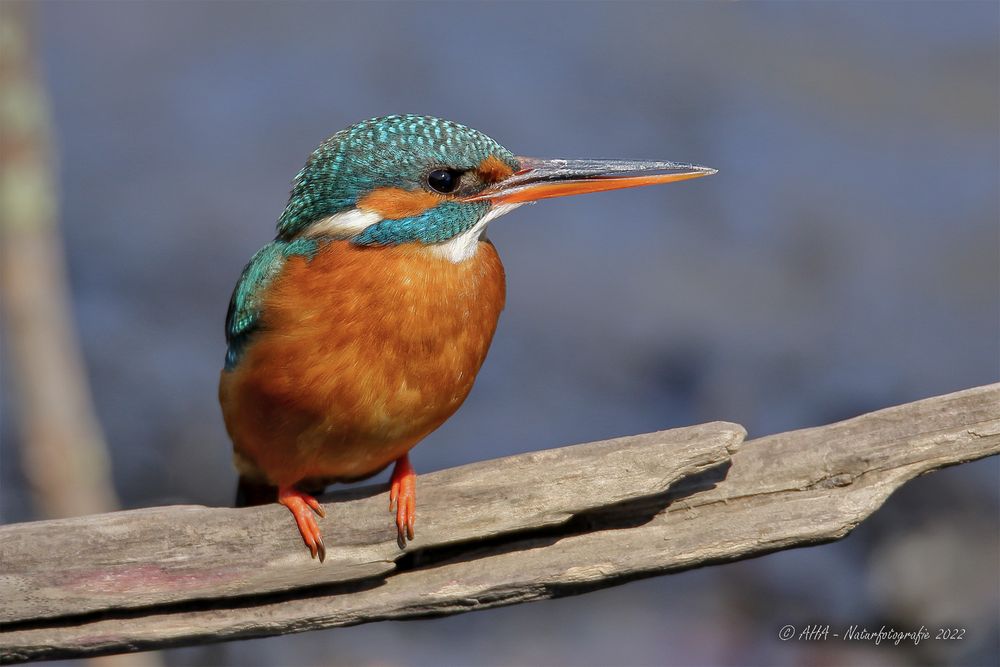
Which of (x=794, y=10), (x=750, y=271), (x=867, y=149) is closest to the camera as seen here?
(x=750, y=271)

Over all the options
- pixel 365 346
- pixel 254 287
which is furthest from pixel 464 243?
pixel 254 287

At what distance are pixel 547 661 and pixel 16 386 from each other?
279 centimetres

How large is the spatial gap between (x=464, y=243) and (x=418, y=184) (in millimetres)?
226

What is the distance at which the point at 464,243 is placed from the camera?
347 cm

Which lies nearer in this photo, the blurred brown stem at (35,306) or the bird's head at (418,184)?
the bird's head at (418,184)

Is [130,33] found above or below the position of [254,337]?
above

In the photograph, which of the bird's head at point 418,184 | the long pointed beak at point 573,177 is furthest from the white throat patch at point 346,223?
the long pointed beak at point 573,177

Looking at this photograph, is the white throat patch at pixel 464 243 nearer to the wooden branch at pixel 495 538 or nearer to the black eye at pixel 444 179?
the black eye at pixel 444 179

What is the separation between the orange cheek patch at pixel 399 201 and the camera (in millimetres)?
3367

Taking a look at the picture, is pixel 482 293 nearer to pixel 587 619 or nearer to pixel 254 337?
pixel 254 337

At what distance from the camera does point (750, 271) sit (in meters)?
8.16

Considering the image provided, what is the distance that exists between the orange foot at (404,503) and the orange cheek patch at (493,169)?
90 centimetres

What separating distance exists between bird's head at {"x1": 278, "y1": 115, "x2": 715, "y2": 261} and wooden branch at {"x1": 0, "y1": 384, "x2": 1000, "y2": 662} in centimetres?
70

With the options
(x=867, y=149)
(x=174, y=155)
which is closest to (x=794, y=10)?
(x=867, y=149)
